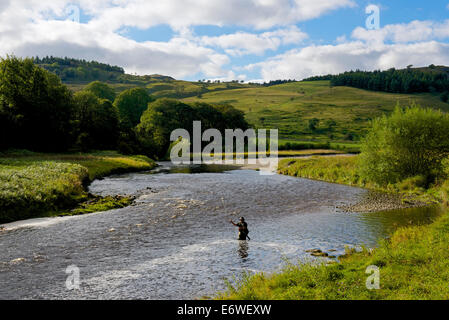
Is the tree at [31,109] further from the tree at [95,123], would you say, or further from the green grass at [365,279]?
the green grass at [365,279]

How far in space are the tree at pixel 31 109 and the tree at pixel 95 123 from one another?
6775 mm

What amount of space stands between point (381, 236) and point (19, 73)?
71255 mm

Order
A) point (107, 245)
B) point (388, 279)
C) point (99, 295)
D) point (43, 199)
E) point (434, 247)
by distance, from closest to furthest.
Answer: point (388, 279) < point (99, 295) < point (434, 247) < point (107, 245) < point (43, 199)

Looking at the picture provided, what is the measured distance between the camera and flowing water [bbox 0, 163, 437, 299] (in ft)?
53.1

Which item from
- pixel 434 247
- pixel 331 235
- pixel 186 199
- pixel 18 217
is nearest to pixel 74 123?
pixel 186 199

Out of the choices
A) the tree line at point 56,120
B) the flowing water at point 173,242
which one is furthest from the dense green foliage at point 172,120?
the flowing water at point 173,242

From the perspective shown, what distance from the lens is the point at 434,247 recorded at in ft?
55.9

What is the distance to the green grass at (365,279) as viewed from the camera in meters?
12.5

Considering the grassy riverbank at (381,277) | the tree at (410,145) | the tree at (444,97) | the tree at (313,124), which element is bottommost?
the grassy riverbank at (381,277)

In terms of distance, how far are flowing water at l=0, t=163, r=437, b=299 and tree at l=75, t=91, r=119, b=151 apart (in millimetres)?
48304

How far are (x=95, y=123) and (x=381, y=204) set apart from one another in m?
69.0

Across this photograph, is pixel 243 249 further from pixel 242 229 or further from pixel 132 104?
pixel 132 104

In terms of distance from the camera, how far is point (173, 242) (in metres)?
23.1
